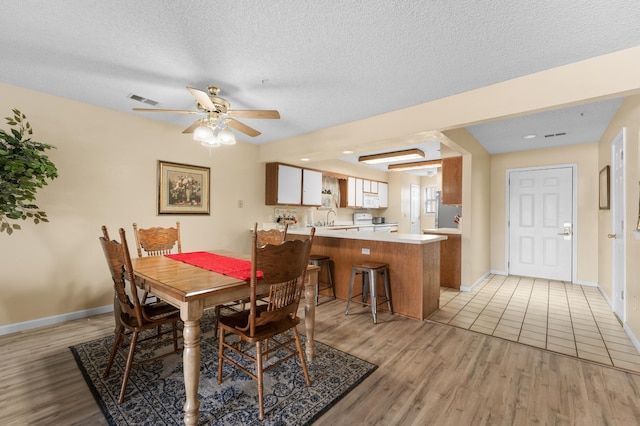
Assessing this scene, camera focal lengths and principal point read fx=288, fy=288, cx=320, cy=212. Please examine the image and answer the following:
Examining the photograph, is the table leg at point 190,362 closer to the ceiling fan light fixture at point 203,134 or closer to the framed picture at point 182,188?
the ceiling fan light fixture at point 203,134

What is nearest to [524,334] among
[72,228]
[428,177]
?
[72,228]

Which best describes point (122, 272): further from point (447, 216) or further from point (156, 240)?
point (447, 216)

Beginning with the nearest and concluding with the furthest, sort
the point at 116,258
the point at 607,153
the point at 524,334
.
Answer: the point at 116,258 < the point at 524,334 < the point at 607,153

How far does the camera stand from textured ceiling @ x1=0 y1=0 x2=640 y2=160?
5.53ft

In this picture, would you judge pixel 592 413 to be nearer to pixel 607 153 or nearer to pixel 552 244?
pixel 607 153

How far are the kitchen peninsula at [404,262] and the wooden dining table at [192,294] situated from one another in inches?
58.0

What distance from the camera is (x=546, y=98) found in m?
2.35

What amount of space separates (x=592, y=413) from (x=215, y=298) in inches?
91.9

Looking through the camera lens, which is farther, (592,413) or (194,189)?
(194,189)

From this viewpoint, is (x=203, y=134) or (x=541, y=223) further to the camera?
(x=541, y=223)

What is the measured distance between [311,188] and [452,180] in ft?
8.25

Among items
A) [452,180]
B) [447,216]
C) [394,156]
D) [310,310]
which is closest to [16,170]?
[310,310]

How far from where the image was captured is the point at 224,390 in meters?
1.89

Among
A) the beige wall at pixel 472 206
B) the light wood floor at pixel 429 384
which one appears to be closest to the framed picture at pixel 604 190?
the beige wall at pixel 472 206
